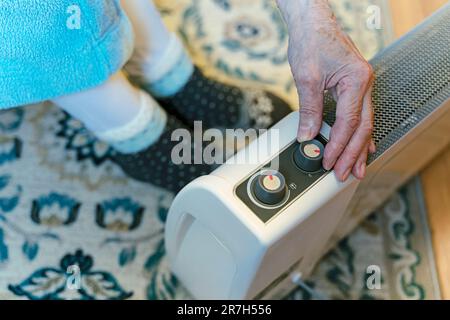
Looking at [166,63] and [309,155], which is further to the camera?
[166,63]

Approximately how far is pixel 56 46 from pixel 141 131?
240mm

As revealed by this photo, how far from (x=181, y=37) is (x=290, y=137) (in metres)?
0.61

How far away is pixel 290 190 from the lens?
0.58 meters

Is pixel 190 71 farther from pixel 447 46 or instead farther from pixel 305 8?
pixel 447 46

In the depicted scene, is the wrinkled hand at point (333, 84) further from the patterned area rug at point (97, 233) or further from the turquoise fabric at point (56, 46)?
the patterned area rug at point (97, 233)

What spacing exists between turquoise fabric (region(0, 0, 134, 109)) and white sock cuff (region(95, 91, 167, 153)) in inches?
4.9

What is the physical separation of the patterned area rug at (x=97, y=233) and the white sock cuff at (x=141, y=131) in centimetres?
13

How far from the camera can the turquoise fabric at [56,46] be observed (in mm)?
604

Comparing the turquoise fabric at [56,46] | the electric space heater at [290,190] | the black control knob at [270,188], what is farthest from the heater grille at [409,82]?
the turquoise fabric at [56,46]

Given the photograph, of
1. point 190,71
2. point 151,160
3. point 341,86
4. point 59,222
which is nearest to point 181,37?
point 190,71

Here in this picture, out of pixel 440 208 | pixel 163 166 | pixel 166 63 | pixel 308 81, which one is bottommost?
pixel 440 208
